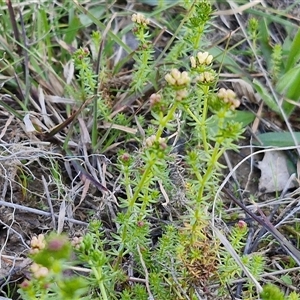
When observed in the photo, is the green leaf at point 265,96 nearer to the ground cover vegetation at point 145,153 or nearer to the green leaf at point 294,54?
the ground cover vegetation at point 145,153

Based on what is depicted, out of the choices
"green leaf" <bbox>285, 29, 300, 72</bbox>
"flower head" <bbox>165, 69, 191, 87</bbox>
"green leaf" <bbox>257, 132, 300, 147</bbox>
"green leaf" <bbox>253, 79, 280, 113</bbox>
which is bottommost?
"green leaf" <bbox>257, 132, 300, 147</bbox>

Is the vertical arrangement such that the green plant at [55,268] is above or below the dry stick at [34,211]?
above

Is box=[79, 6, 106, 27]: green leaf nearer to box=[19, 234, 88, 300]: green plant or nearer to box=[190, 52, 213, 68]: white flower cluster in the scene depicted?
box=[190, 52, 213, 68]: white flower cluster

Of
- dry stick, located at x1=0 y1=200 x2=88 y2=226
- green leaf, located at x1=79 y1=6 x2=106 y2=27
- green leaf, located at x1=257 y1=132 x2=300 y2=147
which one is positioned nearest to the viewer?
dry stick, located at x1=0 y1=200 x2=88 y2=226

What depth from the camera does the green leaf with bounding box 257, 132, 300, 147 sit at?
1.97m

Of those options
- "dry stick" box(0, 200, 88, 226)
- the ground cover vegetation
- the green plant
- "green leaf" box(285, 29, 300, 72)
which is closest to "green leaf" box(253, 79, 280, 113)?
the ground cover vegetation

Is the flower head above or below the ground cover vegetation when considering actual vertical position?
above

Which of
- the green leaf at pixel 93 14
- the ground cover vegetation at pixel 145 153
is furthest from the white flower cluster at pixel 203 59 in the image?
the green leaf at pixel 93 14

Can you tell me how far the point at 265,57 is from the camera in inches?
87.4

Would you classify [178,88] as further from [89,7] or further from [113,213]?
[89,7]

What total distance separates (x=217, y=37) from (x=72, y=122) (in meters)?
0.83

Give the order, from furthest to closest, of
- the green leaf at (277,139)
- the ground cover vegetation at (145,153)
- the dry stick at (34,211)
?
the green leaf at (277,139), the dry stick at (34,211), the ground cover vegetation at (145,153)

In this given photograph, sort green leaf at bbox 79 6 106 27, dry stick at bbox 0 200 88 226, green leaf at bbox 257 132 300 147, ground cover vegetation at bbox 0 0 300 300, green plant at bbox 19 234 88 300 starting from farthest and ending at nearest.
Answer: green leaf at bbox 79 6 106 27 < green leaf at bbox 257 132 300 147 < dry stick at bbox 0 200 88 226 < ground cover vegetation at bbox 0 0 300 300 < green plant at bbox 19 234 88 300

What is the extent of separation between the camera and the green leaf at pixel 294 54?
201 cm
